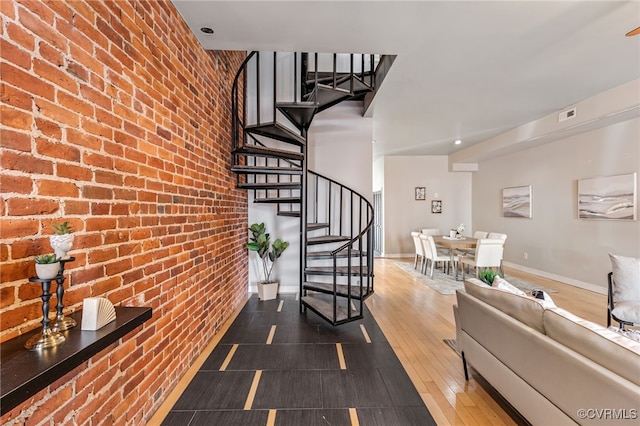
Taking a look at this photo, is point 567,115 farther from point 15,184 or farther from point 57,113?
point 15,184

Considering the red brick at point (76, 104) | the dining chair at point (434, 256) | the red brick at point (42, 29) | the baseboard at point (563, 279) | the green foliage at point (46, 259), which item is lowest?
the baseboard at point (563, 279)

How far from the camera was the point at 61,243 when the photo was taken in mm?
976

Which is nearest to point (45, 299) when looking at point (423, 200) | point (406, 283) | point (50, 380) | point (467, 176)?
point (50, 380)

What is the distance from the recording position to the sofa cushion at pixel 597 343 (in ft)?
3.55

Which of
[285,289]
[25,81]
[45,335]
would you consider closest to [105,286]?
[45,335]

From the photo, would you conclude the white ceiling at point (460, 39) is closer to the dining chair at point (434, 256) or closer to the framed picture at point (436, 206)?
the dining chair at point (434, 256)

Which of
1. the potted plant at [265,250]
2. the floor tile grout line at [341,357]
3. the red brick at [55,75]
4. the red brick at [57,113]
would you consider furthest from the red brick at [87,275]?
the potted plant at [265,250]

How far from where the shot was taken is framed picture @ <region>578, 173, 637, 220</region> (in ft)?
12.8

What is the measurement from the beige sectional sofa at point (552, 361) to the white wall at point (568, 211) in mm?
3937

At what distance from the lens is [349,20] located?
219 cm

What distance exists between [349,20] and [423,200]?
639 cm

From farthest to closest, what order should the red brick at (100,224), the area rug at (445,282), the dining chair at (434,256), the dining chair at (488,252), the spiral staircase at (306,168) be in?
the dining chair at (434,256)
the dining chair at (488,252)
the area rug at (445,282)
the spiral staircase at (306,168)
the red brick at (100,224)

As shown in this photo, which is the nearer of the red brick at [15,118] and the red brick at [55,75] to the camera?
the red brick at [15,118]

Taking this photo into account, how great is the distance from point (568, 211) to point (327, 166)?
Answer: 14.8ft
